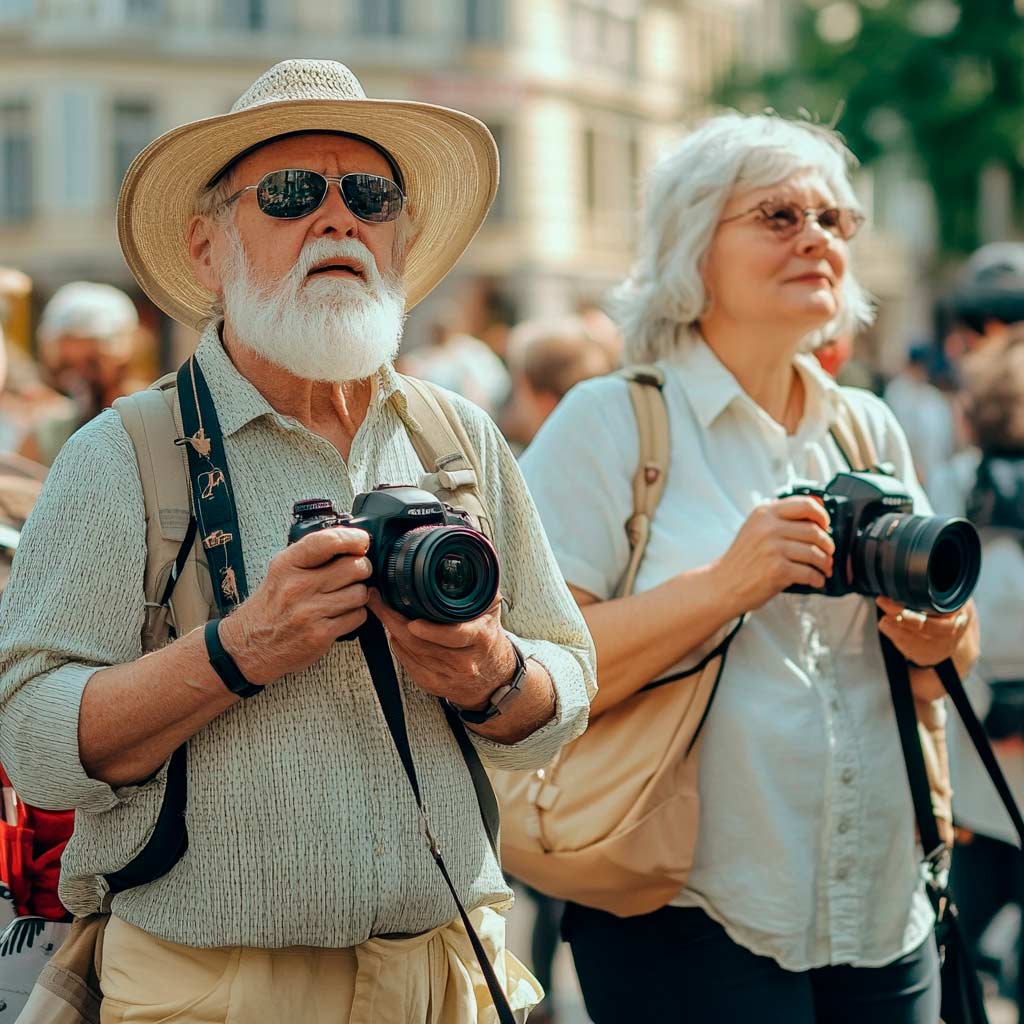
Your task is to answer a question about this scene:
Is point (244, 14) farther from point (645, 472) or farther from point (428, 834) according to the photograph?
point (428, 834)

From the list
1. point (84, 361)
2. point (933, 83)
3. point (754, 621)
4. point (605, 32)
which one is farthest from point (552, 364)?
point (605, 32)

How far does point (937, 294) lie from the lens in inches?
1512

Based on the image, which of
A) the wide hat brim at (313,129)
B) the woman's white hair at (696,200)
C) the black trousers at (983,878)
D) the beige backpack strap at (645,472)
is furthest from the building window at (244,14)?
the wide hat brim at (313,129)

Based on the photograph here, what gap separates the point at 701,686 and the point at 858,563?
34 centimetres

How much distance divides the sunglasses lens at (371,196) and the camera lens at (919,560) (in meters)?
1.00

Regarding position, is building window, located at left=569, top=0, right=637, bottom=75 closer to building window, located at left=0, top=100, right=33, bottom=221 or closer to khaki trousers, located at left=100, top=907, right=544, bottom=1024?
building window, located at left=0, top=100, right=33, bottom=221

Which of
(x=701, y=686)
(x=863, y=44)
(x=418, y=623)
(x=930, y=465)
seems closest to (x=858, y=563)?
(x=701, y=686)

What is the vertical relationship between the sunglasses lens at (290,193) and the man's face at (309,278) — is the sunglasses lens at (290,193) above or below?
above

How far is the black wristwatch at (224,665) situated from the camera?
6.82ft

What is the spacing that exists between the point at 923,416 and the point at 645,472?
8476 mm

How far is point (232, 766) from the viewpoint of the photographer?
86.4 inches

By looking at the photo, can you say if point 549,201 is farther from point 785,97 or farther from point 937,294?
point 937,294

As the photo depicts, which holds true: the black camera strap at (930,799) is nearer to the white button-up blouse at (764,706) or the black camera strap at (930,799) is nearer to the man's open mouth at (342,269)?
the white button-up blouse at (764,706)

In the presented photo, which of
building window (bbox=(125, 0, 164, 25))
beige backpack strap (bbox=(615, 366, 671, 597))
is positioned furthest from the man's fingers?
building window (bbox=(125, 0, 164, 25))
